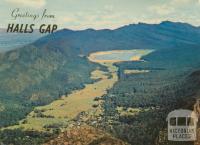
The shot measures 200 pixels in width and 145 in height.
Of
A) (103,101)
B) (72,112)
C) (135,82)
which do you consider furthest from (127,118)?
(135,82)

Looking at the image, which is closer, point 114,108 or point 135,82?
point 114,108

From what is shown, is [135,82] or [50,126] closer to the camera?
[50,126]

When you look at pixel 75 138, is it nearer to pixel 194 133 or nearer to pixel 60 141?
pixel 60 141

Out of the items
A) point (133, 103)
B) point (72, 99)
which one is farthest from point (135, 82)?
point (133, 103)

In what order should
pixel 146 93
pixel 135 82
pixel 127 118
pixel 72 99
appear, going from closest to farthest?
1. pixel 127 118
2. pixel 146 93
3. pixel 72 99
4. pixel 135 82

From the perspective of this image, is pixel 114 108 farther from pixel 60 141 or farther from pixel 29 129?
pixel 60 141

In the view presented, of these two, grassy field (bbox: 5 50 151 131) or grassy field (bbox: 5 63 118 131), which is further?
grassy field (bbox: 5 63 118 131)

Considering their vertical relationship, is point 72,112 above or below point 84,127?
below

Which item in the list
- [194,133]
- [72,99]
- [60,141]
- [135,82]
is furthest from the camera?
[135,82]

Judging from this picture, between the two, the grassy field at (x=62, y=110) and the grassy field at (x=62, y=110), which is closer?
the grassy field at (x=62, y=110)
